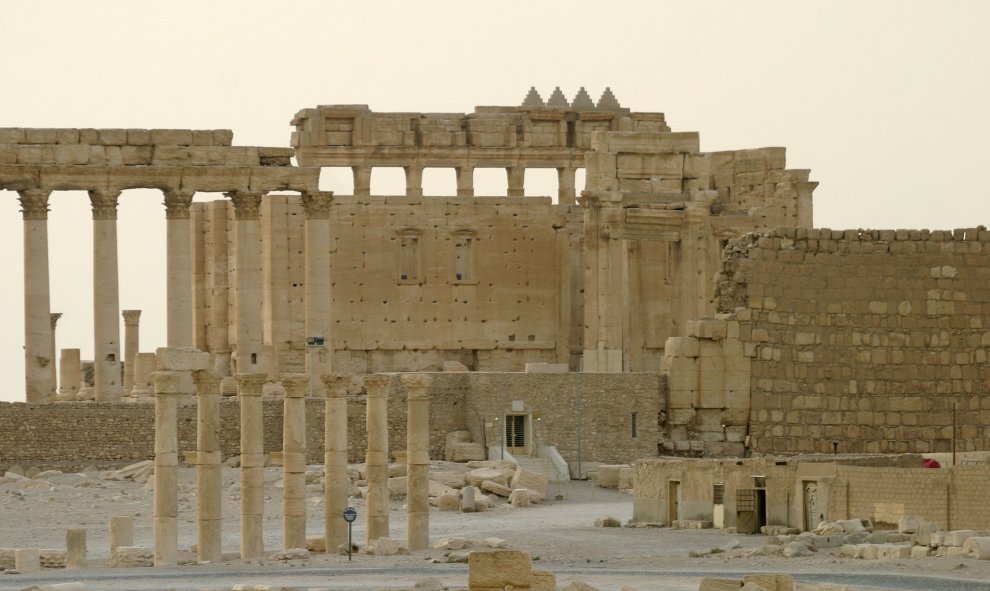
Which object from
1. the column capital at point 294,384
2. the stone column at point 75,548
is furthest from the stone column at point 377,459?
the stone column at point 75,548

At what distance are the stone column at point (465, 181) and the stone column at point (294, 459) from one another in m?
34.0

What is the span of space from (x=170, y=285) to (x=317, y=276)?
11.9ft

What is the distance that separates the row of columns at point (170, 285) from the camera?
218 ft

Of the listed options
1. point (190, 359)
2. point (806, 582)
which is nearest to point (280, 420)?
point (190, 359)

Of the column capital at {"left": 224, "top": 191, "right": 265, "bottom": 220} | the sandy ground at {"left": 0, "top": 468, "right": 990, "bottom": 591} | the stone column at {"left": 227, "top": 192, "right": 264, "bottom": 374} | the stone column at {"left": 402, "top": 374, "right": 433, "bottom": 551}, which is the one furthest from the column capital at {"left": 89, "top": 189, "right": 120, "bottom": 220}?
the stone column at {"left": 402, "top": 374, "right": 433, "bottom": 551}

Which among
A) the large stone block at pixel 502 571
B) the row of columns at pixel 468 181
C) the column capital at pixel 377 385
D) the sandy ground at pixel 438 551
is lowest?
the sandy ground at pixel 438 551

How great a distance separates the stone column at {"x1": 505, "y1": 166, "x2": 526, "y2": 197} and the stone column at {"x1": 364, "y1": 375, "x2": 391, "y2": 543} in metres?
34.1

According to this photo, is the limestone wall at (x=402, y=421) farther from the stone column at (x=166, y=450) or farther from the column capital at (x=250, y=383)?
the stone column at (x=166, y=450)

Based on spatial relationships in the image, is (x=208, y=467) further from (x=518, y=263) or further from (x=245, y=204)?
(x=518, y=263)

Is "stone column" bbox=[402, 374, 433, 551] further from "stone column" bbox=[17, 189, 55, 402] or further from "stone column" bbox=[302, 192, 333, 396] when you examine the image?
"stone column" bbox=[302, 192, 333, 396]

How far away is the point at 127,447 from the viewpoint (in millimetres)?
61438

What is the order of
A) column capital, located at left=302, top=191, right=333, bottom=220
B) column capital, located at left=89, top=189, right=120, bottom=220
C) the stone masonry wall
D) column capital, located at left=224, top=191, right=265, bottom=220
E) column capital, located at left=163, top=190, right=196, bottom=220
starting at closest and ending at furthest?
1. the stone masonry wall
2. column capital, located at left=89, top=189, right=120, bottom=220
3. column capital, located at left=163, top=190, right=196, bottom=220
4. column capital, located at left=224, top=191, right=265, bottom=220
5. column capital, located at left=302, top=191, right=333, bottom=220

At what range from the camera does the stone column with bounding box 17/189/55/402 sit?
218 ft

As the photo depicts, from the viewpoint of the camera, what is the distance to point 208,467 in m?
45.3
